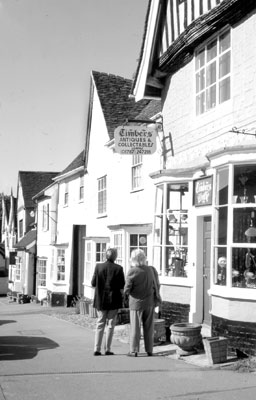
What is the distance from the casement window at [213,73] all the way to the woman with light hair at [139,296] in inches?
141

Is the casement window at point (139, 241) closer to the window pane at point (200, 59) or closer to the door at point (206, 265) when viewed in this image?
the door at point (206, 265)

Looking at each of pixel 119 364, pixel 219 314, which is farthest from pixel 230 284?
pixel 119 364

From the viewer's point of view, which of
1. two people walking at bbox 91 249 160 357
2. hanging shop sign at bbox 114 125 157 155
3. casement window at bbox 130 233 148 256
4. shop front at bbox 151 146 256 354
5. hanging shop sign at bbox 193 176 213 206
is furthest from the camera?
casement window at bbox 130 233 148 256

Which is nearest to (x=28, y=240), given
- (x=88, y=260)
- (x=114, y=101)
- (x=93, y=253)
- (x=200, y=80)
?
(x=88, y=260)

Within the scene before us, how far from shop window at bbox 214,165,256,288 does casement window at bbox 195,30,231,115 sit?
191cm

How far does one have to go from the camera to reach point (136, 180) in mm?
17156

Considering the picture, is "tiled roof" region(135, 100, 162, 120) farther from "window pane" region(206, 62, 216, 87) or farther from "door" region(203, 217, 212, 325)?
"door" region(203, 217, 212, 325)

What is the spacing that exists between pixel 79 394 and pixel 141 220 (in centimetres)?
989

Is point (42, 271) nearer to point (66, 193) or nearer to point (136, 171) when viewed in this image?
point (66, 193)

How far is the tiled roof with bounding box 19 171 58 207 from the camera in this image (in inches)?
1566

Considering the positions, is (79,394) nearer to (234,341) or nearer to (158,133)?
(234,341)

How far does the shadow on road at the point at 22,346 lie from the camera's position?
372 inches

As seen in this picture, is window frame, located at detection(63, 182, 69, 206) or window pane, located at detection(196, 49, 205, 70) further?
window frame, located at detection(63, 182, 69, 206)

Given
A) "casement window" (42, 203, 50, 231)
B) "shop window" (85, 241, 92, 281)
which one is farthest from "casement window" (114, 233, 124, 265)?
"casement window" (42, 203, 50, 231)
